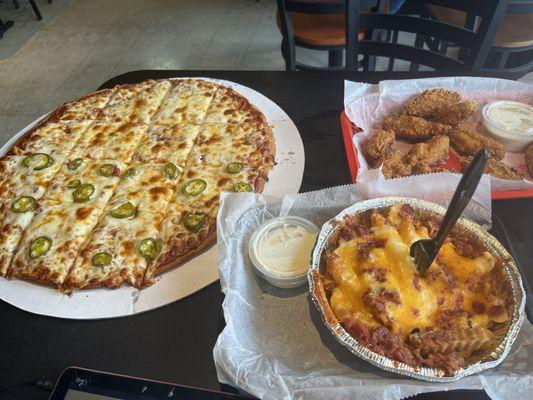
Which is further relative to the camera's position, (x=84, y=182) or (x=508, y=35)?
(x=508, y=35)

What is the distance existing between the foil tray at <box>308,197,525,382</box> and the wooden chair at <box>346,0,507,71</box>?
136 cm

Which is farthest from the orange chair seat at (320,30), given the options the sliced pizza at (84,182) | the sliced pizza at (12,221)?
the sliced pizza at (12,221)

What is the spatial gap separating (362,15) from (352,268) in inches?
73.7

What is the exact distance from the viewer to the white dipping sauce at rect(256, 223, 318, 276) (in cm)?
158

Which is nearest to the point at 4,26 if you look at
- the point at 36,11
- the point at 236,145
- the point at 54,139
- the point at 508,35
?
the point at 36,11

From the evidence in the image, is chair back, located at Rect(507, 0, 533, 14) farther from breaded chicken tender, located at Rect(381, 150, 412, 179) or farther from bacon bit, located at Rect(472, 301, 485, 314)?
bacon bit, located at Rect(472, 301, 485, 314)

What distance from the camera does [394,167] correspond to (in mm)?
2045

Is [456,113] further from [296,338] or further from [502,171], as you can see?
[296,338]

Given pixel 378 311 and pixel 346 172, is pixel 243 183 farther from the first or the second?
pixel 378 311

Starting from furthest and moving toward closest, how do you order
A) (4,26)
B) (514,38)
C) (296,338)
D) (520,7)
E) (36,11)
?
1. (36,11)
2. (4,26)
3. (514,38)
4. (520,7)
5. (296,338)

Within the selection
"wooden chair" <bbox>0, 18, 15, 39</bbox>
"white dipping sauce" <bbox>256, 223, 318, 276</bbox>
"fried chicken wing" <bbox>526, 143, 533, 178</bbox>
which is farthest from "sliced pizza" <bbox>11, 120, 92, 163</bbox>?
"wooden chair" <bbox>0, 18, 15, 39</bbox>

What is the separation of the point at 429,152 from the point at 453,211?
1.02m

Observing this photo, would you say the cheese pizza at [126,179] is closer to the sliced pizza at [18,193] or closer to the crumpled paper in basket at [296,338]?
the sliced pizza at [18,193]

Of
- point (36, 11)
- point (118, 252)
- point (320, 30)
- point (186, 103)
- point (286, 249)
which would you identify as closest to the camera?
point (286, 249)
